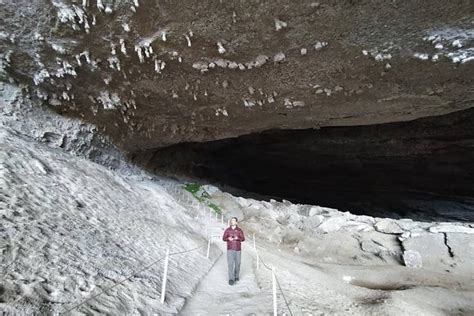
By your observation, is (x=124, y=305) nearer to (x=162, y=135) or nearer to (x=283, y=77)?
(x=283, y=77)

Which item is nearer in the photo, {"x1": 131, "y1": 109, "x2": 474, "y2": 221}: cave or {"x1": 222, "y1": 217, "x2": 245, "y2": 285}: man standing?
{"x1": 222, "y1": 217, "x2": 245, "y2": 285}: man standing

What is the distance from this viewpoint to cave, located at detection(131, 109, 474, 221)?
1426 cm

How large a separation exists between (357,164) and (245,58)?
1160 centimetres

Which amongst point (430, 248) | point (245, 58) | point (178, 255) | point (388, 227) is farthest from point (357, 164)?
point (178, 255)

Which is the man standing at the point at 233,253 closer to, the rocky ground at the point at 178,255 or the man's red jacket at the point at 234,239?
the man's red jacket at the point at 234,239

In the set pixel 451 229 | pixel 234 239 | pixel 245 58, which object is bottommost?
pixel 234 239

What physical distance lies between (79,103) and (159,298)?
767cm

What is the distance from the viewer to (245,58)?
7500 mm

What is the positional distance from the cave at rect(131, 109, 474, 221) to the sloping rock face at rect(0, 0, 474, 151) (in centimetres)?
513

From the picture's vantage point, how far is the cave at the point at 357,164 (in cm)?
1426

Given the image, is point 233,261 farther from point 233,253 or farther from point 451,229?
point 451,229

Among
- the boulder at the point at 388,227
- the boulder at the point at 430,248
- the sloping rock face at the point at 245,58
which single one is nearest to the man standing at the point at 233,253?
the sloping rock face at the point at 245,58

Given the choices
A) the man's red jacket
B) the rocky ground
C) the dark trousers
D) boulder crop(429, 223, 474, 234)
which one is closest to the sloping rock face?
the rocky ground

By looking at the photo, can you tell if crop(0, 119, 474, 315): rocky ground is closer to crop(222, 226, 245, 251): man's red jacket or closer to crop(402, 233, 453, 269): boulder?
crop(402, 233, 453, 269): boulder
